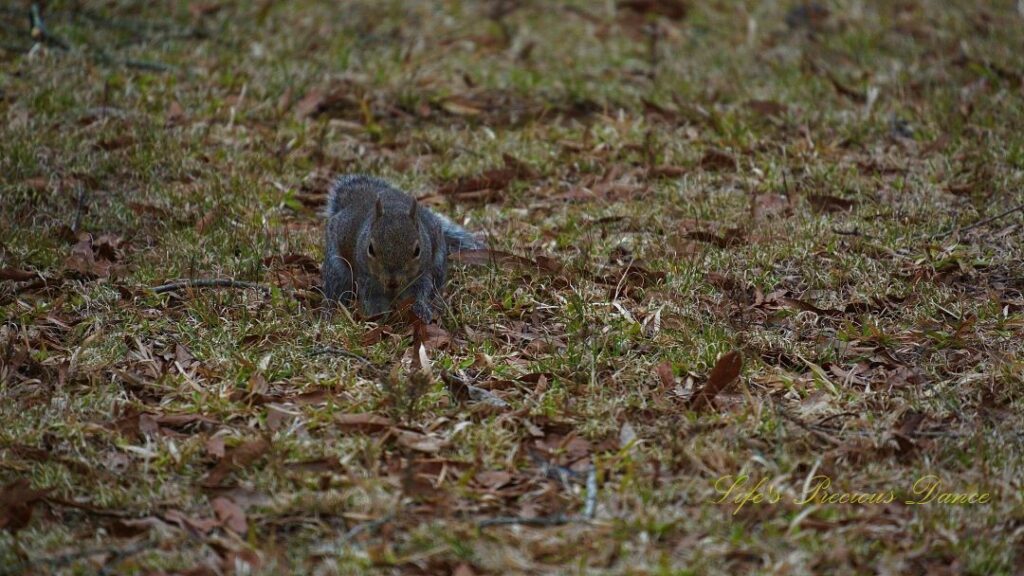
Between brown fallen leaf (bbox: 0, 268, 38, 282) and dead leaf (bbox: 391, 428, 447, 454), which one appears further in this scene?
brown fallen leaf (bbox: 0, 268, 38, 282)

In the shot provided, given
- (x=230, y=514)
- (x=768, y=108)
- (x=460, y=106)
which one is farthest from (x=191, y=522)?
(x=768, y=108)

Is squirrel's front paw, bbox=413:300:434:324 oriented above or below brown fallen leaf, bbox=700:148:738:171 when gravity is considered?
above

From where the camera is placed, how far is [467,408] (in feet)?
13.6

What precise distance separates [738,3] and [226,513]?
24.8 ft

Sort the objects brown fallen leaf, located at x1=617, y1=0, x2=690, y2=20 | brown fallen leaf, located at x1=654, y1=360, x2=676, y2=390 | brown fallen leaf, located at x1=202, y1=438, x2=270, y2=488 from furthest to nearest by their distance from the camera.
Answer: brown fallen leaf, located at x1=617, y1=0, x2=690, y2=20
brown fallen leaf, located at x1=654, y1=360, x2=676, y2=390
brown fallen leaf, located at x1=202, y1=438, x2=270, y2=488

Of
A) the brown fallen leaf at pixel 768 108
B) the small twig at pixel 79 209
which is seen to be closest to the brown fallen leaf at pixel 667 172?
the brown fallen leaf at pixel 768 108

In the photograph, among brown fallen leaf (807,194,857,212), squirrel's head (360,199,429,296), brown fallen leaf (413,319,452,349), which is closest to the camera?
brown fallen leaf (413,319,452,349)

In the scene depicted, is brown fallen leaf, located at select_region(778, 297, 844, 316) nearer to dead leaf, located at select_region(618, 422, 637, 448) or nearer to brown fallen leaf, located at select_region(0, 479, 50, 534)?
dead leaf, located at select_region(618, 422, 637, 448)

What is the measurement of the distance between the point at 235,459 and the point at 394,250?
135 cm

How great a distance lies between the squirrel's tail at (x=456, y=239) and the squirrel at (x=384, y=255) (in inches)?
5.3

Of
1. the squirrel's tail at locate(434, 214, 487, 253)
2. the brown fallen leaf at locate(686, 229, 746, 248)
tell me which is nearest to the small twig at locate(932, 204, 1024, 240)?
the brown fallen leaf at locate(686, 229, 746, 248)

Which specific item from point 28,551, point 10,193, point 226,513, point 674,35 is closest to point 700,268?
point 226,513

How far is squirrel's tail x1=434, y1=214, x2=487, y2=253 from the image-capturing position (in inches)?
222

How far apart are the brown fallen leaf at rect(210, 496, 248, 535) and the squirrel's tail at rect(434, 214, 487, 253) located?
7.46ft
